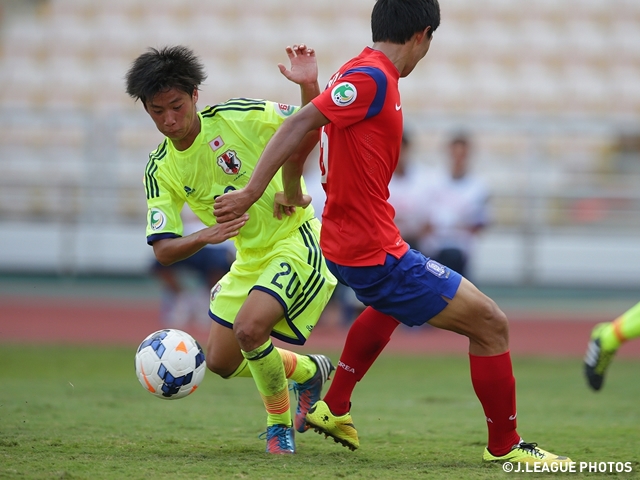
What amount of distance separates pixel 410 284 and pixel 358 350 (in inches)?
29.3

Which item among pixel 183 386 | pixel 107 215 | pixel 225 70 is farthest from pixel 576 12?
pixel 183 386

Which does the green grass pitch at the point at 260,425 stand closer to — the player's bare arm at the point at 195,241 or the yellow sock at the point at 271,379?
the yellow sock at the point at 271,379

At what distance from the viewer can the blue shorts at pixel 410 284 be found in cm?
441

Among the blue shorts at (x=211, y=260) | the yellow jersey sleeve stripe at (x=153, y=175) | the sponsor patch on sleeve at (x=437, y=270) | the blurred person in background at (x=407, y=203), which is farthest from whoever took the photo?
the blue shorts at (x=211, y=260)

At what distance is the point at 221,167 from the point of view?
5137mm

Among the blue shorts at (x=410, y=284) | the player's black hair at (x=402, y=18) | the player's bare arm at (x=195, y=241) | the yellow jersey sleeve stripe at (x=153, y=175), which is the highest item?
the player's black hair at (x=402, y=18)

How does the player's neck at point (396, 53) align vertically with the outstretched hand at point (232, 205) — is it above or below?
above

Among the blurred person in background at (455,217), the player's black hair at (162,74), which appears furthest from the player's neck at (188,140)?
the blurred person in background at (455,217)

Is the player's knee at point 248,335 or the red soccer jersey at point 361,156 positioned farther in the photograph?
the player's knee at point 248,335

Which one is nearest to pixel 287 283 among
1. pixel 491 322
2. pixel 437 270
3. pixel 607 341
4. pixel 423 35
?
pixel 437 270

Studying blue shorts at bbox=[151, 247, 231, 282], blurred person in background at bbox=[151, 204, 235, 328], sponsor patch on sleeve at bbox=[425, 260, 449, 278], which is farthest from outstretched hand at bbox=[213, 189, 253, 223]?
blue shorts at bbox=[151, 247, 231, 282]

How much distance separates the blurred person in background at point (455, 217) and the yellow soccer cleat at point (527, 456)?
6.44 m

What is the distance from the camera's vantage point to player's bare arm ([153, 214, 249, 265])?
14.8ft

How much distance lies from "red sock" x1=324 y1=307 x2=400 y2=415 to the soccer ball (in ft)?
2.51
